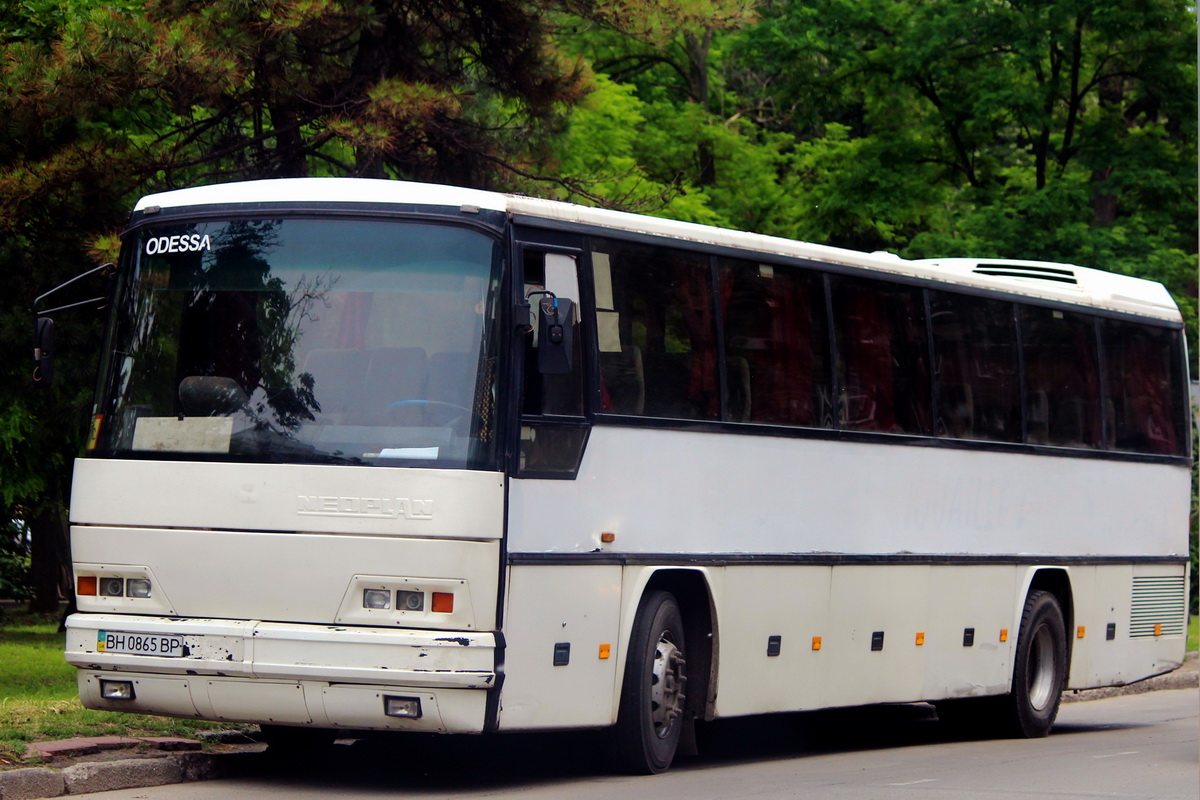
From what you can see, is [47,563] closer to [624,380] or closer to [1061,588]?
[1061,588]

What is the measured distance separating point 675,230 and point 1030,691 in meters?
6.51

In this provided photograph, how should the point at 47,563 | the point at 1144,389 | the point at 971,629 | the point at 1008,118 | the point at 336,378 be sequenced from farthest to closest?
1. the point at 47,563
2. the point at 1008,118
3. the point at 1144,389
4. the point at 971,629
5. the point at 336,378

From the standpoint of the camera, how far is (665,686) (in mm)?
11250

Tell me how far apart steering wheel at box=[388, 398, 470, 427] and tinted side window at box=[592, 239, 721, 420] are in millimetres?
1304

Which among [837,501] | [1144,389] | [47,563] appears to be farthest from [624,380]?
[47,563]

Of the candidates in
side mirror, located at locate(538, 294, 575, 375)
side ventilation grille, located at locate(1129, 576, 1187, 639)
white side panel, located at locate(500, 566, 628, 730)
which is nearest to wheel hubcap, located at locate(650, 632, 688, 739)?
white side panel, located at locate(500, 566, 628, 730)

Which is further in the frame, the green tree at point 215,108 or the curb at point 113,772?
the green tree at point 215,108

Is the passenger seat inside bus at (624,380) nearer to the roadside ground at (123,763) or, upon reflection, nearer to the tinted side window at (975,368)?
the roadside ground at (123,763)

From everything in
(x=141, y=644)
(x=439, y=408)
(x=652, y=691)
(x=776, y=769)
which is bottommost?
(x=776, y=769)

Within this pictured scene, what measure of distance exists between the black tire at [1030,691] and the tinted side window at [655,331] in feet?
17.1

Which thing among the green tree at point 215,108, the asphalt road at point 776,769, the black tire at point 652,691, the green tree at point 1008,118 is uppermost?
the green tree at point 1008,118

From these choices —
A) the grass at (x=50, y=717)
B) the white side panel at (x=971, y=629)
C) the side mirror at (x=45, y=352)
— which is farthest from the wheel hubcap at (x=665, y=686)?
the side mirror at (x=45, y=352)

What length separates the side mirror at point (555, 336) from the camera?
32.5ft

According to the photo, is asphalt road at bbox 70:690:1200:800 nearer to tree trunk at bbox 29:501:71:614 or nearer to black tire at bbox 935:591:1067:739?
black tire at bbox 935:591:1067:739
